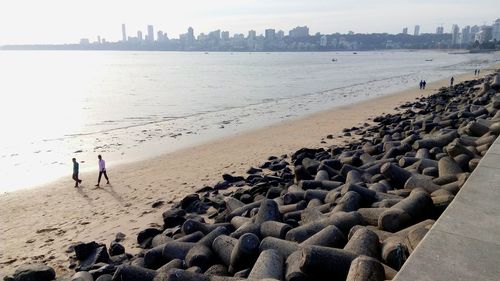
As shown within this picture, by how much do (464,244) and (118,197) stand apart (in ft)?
39.7

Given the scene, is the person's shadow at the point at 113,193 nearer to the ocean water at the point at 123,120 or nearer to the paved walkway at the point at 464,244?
the ocean water at the point at 123,120

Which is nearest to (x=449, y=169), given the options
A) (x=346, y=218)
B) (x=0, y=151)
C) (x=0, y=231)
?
(x=346, y=218)

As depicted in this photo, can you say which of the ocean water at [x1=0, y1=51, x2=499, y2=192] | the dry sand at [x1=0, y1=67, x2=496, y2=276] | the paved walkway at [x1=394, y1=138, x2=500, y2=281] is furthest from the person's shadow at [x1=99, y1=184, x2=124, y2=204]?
the paved walkway at [x1=394, y1=138, x2=500, y2=281]

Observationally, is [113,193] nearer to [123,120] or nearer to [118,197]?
[118,197]

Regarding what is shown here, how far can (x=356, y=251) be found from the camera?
5410mm

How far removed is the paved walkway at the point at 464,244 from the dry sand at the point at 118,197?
6.71m

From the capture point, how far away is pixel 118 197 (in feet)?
48.0

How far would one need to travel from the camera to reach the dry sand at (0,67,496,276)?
1074 centimetres

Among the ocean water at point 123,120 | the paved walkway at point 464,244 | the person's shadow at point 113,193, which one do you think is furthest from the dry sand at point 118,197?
the paved walkway at point 464,244

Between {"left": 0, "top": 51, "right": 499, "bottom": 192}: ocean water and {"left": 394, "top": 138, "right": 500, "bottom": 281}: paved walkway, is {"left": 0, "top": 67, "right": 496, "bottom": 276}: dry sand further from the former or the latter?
{"left": 394, "top": 138, "right": 500, "bottom": 281}: paved walkway

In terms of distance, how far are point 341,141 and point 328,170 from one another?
31.8 ft

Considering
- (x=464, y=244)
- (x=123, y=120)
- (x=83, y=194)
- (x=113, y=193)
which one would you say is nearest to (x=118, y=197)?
(x=113, y=193)

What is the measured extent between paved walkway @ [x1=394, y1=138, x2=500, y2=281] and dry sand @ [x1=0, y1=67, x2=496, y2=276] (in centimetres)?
671

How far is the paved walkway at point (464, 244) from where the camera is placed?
4.09 m
